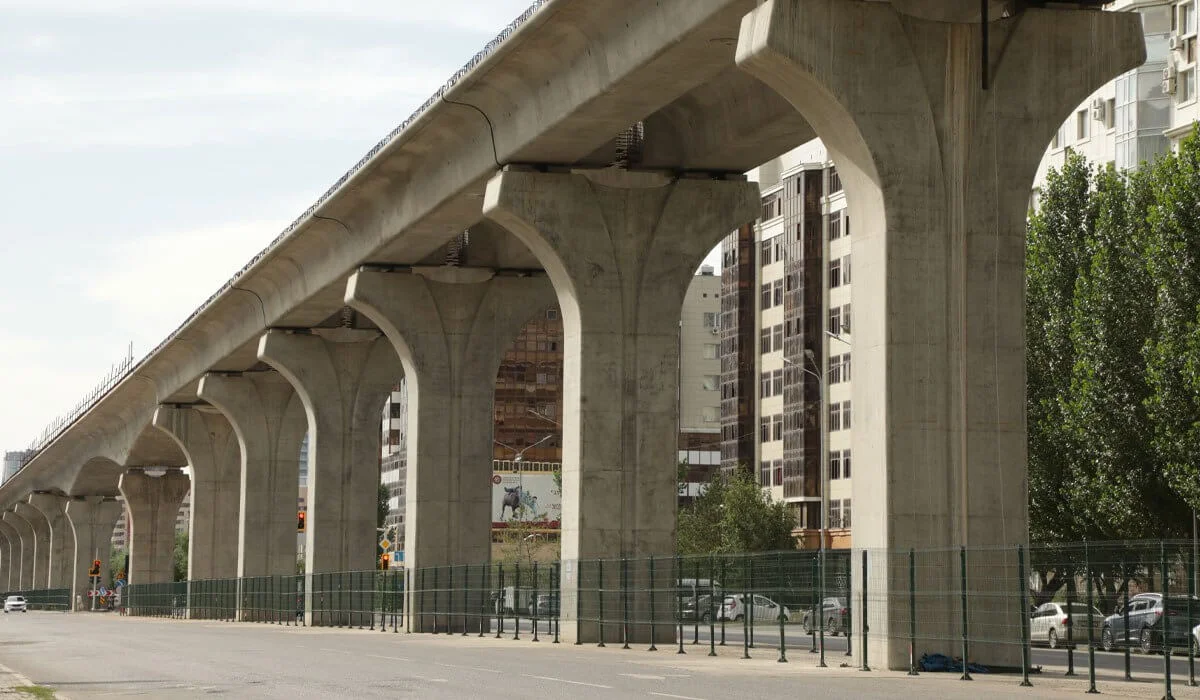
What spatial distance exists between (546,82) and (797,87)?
857cm

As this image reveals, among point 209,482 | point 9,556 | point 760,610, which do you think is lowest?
point 9,556

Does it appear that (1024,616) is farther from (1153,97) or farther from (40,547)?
(40,547)

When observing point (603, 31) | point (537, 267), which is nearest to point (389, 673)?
point (603, 31)

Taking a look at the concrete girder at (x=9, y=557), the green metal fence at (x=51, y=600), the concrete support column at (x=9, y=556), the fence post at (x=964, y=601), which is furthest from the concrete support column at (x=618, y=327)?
the concrete support column at (x=9, y=556)

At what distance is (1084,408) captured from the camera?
4741cm

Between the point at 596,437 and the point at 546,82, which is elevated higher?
the point at 546,82

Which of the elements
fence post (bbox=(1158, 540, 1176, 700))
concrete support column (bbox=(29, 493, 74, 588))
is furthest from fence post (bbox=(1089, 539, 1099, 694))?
concrete support column (bbox=(29, 493, 74, 588))

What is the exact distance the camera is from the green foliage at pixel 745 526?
86062 millimetres

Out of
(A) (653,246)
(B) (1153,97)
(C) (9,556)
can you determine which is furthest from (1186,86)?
(C) (9,556)

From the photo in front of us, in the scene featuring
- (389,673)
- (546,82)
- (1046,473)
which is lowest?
(389,673)

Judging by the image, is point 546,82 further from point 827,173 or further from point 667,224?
point 827,173

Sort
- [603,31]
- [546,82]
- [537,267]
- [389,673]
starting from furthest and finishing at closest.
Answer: [537,267]
[546,82]
[603,31]
[389,673]

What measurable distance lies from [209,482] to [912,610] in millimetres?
59519

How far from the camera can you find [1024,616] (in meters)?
22.9
